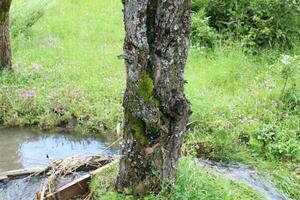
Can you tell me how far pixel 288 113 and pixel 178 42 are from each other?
3168 mm

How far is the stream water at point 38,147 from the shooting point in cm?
541

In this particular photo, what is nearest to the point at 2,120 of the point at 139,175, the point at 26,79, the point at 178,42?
the point at 26,79

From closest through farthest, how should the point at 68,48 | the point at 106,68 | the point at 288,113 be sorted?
the point at 288,113 < the point at 106,68 < the point at 68,48

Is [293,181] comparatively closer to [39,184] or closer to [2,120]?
[39,184]

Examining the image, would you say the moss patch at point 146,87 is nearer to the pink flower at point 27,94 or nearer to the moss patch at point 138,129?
the moss patch at point 138,129

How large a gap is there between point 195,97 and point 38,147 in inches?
81.7

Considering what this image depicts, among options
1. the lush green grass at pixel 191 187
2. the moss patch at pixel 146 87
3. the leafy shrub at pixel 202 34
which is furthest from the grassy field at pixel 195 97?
the moss patch at pixel 146 87

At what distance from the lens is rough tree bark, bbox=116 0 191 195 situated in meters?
3.12

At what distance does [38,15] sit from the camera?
9211mm

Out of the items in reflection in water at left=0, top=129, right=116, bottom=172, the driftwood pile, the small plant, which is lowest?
reflection in water at left=0, top=129, right=116, bottom=172

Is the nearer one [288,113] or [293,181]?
[293,181]

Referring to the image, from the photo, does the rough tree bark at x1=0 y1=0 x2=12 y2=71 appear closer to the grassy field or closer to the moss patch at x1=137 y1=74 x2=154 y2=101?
the grassy field

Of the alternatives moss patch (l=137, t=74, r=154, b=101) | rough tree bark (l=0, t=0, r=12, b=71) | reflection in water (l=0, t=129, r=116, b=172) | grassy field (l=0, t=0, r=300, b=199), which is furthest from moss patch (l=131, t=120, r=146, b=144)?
rough tree bark (l=0, t=0, r=12, b=71)

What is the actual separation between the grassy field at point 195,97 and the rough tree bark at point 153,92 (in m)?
0.38
